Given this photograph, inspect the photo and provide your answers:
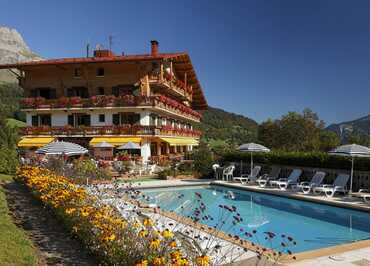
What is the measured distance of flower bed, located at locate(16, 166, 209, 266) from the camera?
5270mm

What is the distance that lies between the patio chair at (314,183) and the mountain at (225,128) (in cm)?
5399

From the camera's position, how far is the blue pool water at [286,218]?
39.9ft

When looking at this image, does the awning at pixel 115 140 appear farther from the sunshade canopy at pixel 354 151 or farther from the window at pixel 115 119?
the sunshade canopy at pixel 354 151

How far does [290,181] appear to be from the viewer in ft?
68.9

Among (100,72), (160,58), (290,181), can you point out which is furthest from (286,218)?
(100,72)

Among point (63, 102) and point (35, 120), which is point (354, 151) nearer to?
point (63, 102)

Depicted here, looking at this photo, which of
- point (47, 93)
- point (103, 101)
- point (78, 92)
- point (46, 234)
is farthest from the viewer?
point (47, 93)

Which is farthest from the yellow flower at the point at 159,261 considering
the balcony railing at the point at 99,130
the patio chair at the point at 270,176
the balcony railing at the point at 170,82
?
the balcony railing at the point at 170,82

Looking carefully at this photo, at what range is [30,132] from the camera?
3928 cm

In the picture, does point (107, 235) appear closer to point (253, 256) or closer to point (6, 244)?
point (6, 244)

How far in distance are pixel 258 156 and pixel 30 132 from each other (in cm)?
2636

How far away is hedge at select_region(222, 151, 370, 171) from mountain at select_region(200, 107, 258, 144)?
48.9 metres

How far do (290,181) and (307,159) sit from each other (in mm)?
1699

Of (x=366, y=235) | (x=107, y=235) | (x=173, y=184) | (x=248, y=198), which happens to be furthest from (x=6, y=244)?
(x=173, y=184)
